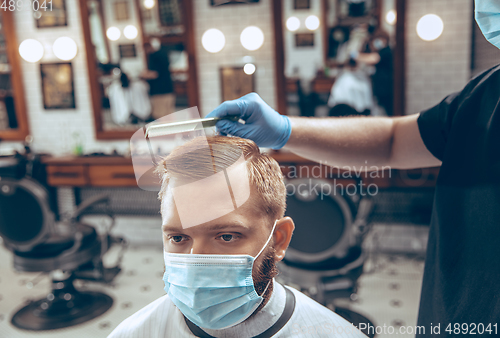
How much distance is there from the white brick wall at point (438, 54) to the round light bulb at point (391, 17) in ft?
0.38

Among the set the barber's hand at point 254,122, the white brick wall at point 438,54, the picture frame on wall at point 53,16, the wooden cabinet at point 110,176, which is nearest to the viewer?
the barber's hand at point 254,122

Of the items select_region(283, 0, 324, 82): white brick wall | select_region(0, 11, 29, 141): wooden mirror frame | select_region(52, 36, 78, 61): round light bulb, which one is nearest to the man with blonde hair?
select_region(283, 0, 324, 82): white brick wall

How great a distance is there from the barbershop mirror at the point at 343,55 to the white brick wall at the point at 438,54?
107mm

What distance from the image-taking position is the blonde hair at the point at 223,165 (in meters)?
0.86

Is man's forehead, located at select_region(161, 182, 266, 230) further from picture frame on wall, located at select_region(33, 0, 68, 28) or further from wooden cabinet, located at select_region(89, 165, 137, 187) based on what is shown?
picture frame on wall, located at select_region(33, 0, 68, 28)

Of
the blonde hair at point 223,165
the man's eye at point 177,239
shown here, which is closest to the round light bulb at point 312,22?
the blonde hair at point 223,165

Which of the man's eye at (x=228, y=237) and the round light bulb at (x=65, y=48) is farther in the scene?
the round light bulb at (x=65, y=48)

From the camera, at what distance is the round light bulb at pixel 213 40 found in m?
3.43

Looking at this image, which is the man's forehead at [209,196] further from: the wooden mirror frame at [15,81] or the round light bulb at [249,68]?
the wooden mirror frame at [15,81]

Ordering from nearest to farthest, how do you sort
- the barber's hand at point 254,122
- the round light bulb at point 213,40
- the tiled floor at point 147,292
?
the barber's hand at point 254,122, the tiled floor at point 147,292, the round light bulb at point 213,40

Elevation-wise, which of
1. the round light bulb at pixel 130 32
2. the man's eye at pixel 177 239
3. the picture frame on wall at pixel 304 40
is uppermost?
the round light bulb at pixel 130 32

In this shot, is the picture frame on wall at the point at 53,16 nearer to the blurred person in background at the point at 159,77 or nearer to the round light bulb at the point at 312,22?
the blurred person in background at the point at 159,77

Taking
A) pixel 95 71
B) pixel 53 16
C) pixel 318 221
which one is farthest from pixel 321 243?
pixel 53 16

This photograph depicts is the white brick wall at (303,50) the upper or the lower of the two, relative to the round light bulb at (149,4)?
lower
